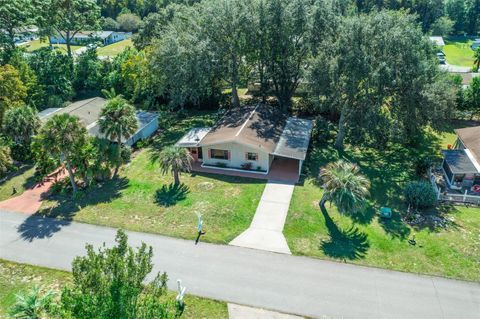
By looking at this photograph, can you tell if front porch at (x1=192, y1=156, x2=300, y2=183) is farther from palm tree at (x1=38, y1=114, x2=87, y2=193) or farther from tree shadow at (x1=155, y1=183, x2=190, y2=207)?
palm tree at (x1=38, y1=114, x2=87, y2=193)

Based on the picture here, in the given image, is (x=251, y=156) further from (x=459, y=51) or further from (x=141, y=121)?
(x=459, y=51)

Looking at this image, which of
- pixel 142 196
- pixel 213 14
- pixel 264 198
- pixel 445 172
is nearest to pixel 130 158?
pixel 142 196

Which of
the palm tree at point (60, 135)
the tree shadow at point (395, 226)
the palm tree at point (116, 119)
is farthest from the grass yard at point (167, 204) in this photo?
the tree shadow at point (395, 226)

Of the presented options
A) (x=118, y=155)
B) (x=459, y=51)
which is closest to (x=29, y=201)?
(x=118, y=155)

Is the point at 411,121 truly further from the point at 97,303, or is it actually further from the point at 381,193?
the point at 97,303

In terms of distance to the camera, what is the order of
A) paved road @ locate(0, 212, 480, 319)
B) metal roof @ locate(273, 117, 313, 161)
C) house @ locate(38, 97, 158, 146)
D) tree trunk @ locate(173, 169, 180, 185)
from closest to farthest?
paved road @ locate(0, 212, 480, 319) < tree trunk @ locate(173, 169, 180, 185) < metal roof @ locate(273, 117, 313, 161) < house @ locate(38, 97, 158, 146)

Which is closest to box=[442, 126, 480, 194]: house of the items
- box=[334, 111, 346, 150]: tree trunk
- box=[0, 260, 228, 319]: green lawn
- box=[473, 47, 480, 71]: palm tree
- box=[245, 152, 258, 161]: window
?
box=[334, 111, 346, 150]: tree trunk

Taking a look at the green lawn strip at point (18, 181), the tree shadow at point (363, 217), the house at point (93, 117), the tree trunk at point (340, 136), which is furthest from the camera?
the house at point (93, 117)

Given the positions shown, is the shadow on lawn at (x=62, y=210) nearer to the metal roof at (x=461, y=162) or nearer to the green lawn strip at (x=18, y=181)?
the green lawn strip at (x=18, y=181)
